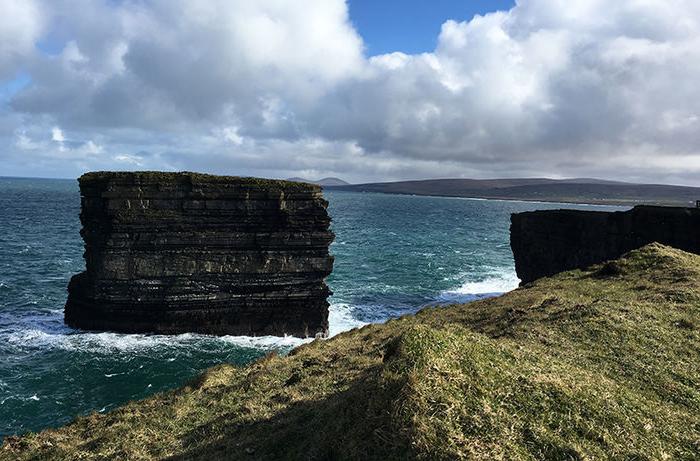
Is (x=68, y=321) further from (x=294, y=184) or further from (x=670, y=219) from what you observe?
(x=670, y=219)

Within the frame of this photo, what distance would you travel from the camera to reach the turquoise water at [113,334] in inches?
998

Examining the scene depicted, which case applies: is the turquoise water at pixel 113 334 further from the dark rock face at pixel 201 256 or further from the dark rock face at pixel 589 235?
the dark rock face at pixel 589 235

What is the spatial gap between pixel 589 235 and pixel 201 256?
1372 inches

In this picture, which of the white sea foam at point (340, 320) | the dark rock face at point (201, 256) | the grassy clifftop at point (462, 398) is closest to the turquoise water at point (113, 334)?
the white sea foam at point (340, 320)

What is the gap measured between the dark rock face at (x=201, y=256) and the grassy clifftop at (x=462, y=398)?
580 inches

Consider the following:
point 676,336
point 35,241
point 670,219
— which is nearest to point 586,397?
point 676,336

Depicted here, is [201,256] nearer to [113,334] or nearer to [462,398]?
[113,334]

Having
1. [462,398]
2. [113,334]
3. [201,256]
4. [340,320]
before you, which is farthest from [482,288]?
[462,398]

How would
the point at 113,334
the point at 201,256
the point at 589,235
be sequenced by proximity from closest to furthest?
the point at 113,334 → the point at 201,256 → the point at 589,235

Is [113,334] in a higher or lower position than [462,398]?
lower

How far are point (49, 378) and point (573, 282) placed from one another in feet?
98.5

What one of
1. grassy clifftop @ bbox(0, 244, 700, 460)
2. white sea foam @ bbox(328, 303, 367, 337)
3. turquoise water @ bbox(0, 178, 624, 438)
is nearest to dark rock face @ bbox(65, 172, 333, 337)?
white sea foam @ bbox(328, 303, 367, 337)

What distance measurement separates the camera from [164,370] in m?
28.5

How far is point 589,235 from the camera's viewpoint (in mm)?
45062
